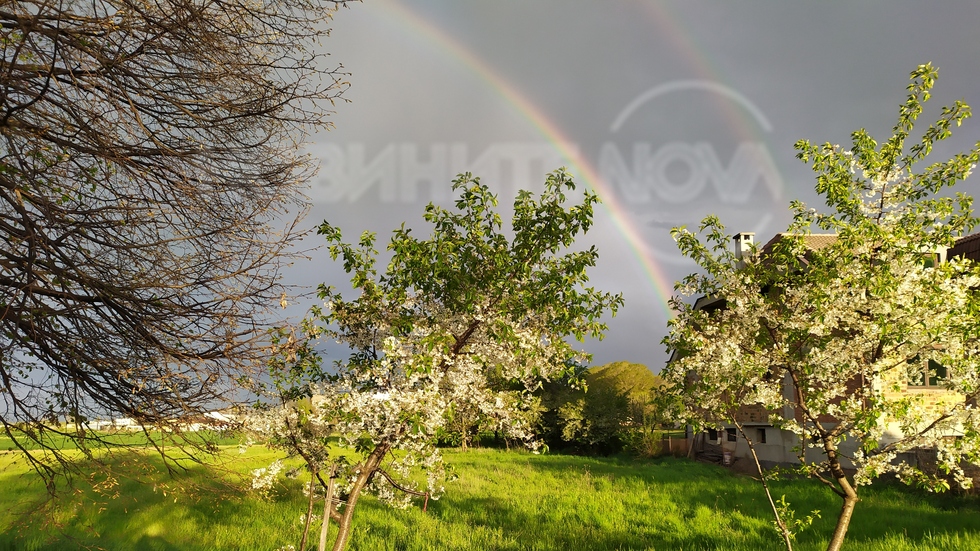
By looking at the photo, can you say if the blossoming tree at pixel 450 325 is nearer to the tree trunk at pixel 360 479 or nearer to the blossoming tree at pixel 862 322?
the tree trunk at pixel 360 479

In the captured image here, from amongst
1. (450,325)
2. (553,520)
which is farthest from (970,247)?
(450,325)

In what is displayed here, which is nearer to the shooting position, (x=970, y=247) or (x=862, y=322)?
(x=862, y=322)

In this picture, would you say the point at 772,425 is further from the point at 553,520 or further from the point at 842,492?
the point at 842,492

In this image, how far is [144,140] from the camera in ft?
19.5

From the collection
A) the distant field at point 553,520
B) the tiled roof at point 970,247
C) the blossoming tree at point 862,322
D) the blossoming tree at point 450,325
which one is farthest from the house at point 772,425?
the blossoming tree at point 450,325

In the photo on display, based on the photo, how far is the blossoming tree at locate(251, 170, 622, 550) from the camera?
716 centimetres

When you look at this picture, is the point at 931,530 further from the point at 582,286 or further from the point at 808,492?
the point at 582,286

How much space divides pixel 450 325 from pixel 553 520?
966 cm

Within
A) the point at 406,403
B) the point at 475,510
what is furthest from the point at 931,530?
the point at 406,403

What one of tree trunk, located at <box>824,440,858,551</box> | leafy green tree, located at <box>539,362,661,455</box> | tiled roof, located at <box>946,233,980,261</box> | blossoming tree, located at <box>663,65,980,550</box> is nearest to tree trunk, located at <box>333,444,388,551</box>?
blossoming tree, located at <box>663,65,980,550</box>

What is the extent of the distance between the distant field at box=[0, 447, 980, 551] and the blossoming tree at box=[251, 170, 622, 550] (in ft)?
9.50

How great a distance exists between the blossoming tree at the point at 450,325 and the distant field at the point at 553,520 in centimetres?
290

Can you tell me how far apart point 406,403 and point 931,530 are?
13101 mm

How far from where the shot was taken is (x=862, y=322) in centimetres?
798
